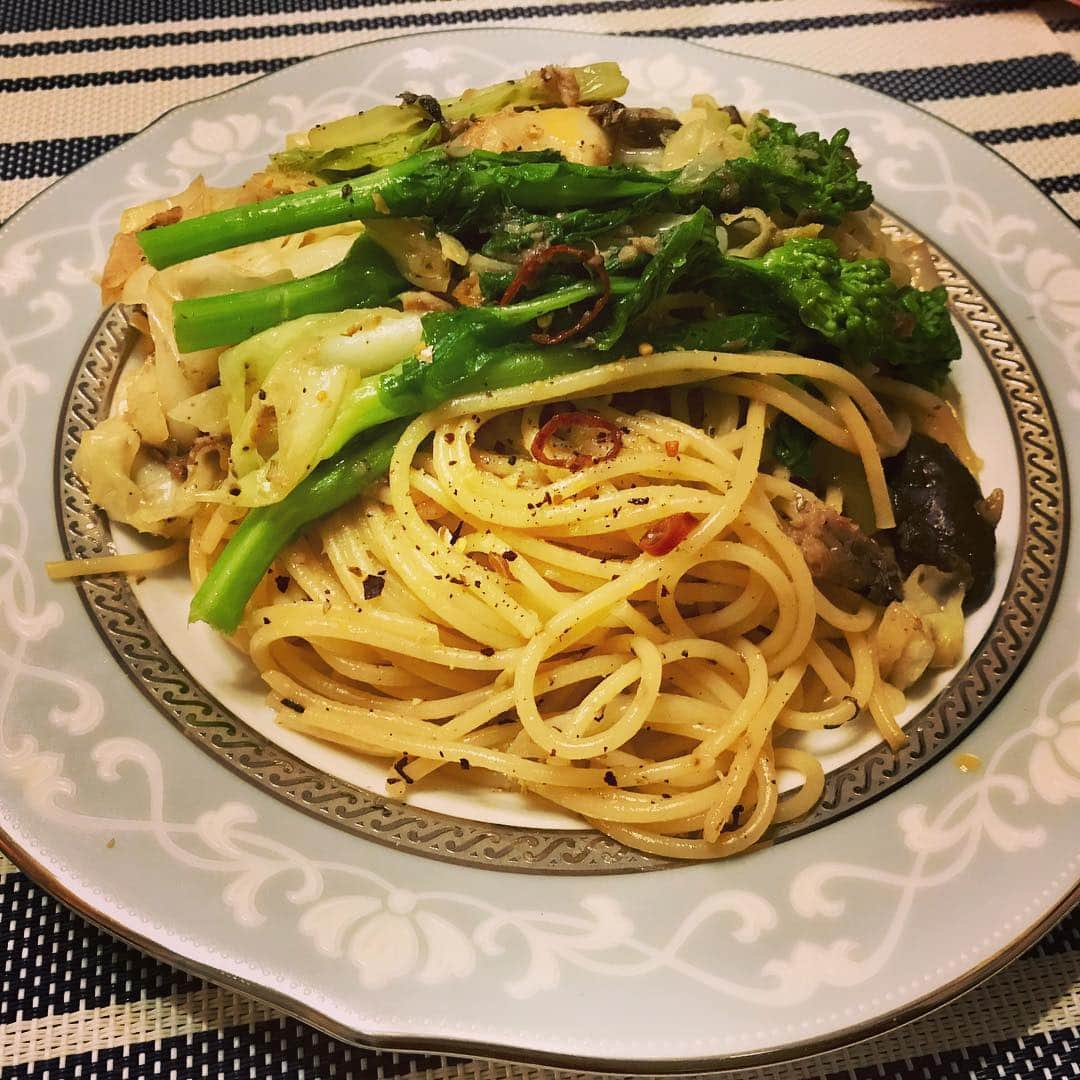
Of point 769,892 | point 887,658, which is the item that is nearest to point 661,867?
point 769,892

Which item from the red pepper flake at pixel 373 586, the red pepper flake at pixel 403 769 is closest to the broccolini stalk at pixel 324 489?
the red pepper flake at pixel 373 586

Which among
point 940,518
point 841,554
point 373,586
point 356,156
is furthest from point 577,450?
point 356,156

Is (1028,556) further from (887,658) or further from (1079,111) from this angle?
(1079,111)

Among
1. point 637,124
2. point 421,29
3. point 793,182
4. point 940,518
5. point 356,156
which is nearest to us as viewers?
point 940,518

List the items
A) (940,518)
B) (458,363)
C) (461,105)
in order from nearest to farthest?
(458,363), (940,518), (461,105)

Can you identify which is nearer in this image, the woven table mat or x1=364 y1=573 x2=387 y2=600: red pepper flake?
the woven table mat

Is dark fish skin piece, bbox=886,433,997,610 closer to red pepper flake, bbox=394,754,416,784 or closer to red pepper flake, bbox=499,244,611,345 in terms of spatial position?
red pepper flake, bbox=499,244,611,345

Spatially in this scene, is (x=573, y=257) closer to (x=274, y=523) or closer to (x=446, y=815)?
(x=274, y=523)

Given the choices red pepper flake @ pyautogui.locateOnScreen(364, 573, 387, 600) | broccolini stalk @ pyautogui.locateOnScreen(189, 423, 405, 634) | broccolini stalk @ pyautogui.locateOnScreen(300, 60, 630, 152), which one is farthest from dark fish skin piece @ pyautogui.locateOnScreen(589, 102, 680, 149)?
red pepper flake @ pyautogui.locateOnScreen(364, 573, 387, 600)

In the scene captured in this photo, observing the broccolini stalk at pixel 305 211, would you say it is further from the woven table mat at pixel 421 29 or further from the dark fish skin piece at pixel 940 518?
the woven table mat at pixel 421 29
